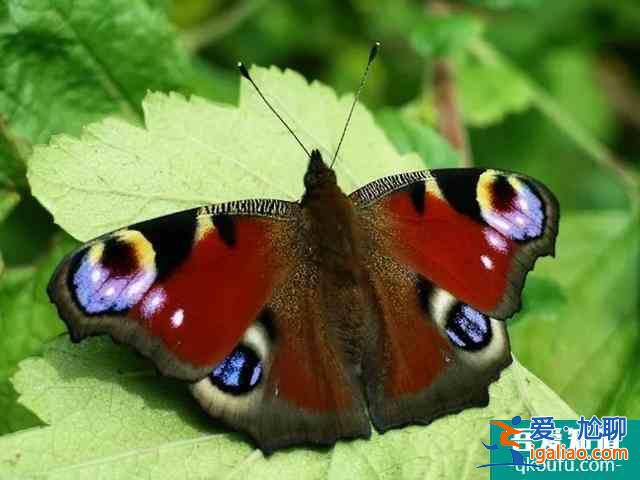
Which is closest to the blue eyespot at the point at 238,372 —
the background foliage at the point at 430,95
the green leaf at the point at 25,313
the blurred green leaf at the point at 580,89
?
the background foliage at the point at 430,95

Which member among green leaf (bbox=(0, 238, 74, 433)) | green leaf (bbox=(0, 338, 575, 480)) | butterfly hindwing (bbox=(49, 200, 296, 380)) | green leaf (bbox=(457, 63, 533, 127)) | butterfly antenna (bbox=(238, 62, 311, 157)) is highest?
butterfly antenna (bbox=(238, 62, 311, 157))

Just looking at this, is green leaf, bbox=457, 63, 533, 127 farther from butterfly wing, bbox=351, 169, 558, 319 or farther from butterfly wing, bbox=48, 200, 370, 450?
butterfly wing, bbox=48, 200, 370, 450

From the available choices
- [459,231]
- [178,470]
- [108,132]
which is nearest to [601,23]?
[459,231]

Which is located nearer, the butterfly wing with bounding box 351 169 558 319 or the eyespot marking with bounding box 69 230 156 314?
the eyespot marking with bounding box 69 230 156 314

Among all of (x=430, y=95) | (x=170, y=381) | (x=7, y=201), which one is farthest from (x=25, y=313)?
(x=430, y=95)

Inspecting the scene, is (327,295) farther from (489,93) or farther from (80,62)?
(489,93)

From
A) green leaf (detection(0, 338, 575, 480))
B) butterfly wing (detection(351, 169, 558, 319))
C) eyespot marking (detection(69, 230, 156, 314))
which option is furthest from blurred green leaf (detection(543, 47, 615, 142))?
eyespot marking (detection(69, 230, 156, 314))
